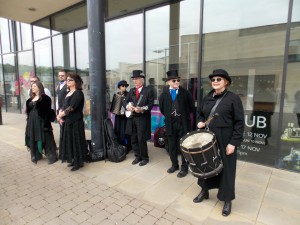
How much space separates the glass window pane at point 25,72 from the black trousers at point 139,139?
7393 mm

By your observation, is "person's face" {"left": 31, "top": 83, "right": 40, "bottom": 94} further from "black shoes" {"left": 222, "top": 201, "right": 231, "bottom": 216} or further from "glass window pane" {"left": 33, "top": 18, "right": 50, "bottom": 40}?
"glass window pane" {"left": 33, "top": 18, "right": 50, "bottom": 40}

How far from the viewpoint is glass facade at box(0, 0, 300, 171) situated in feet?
12.5

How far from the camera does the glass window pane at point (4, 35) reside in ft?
35.3

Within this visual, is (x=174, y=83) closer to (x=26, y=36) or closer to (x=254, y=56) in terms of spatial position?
(x=254, y=56)

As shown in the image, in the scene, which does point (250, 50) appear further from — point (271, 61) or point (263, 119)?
point (263, 119)

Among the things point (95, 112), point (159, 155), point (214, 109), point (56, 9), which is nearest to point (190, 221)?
point (214, 109)

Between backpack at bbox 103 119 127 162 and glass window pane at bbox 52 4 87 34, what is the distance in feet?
13.9

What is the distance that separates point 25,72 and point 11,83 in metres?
1.77

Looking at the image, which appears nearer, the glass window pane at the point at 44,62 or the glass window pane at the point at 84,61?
the glass window pane at the point at 84,61

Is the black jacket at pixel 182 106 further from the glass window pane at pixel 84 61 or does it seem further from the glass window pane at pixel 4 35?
the glass window pane at pixel 4 35

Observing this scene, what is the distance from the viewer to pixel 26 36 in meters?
9.61

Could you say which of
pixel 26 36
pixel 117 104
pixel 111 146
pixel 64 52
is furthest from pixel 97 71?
pixel 26 36

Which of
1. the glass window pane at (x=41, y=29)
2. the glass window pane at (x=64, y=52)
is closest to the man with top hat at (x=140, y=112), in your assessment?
the glass window pane at (x=64, y=52)

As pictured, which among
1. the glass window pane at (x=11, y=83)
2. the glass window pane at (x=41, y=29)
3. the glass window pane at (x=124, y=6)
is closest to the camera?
the glass window pane at (x=124, y=6)
